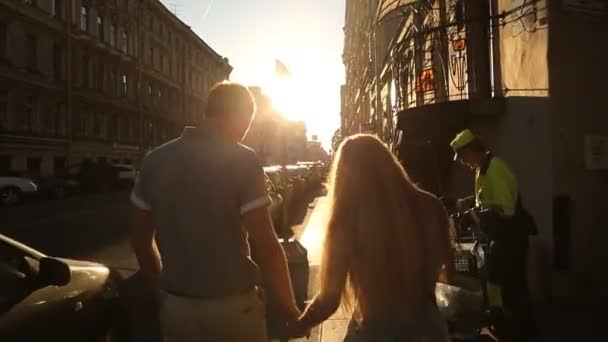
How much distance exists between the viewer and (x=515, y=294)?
487 cm

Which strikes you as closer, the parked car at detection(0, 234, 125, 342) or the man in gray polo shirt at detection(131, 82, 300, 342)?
the man in gray polo shirt at detection(131, 82, 300, 342)

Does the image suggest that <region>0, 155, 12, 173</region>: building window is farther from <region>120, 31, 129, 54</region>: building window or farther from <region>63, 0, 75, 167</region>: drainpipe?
<region>120, 31, 129, 54</region>: building window

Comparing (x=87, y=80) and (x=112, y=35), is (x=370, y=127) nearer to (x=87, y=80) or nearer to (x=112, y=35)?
(x=87, y=80)

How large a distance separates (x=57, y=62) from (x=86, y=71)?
3738 mm

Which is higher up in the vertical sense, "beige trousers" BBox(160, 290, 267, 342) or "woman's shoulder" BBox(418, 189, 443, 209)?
"woman's shoulder" BBox(418, 189, 443, 209)

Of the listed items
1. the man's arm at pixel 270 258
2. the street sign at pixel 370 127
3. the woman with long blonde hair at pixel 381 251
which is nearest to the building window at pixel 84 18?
the street sign at pixel 370 127

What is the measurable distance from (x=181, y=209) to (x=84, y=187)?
35826mm

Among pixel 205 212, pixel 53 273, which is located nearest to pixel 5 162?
pixel 53 273

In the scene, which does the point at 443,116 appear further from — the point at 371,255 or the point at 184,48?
the point at 184,48

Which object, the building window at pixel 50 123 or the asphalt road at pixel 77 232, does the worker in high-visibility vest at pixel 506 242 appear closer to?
the asphalt road at pixel 77 232

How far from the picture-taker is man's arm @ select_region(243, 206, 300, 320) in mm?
2611

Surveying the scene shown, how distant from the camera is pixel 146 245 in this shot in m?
2.83

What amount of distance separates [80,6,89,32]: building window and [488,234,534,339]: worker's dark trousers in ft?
143

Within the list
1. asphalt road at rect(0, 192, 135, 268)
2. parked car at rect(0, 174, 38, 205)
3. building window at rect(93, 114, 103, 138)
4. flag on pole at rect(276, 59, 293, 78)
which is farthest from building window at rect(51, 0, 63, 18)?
flag on pole at rect(276, 59, 293, 78)
